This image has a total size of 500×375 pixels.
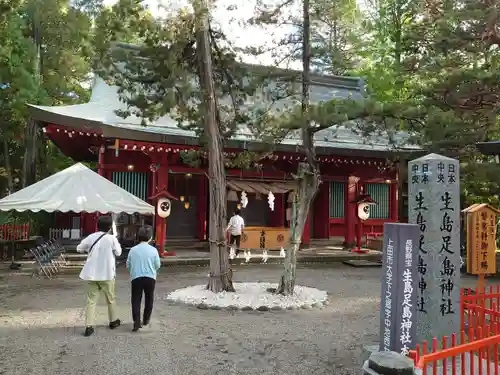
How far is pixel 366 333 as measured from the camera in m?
6.43

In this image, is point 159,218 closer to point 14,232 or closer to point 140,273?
point 14,232

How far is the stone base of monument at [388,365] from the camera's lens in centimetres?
301

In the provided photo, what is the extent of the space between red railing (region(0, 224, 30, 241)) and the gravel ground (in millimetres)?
5916

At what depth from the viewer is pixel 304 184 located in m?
8.73

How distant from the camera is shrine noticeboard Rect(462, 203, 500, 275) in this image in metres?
Answer: 7.73

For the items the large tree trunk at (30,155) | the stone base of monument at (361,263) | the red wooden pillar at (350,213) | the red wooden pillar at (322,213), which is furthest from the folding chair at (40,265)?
the red wooden pillar at (322,213)

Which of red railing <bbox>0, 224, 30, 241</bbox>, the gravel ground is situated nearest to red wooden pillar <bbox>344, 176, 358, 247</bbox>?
the gravel ground

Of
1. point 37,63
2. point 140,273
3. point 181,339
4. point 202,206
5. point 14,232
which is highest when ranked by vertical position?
point 37,63

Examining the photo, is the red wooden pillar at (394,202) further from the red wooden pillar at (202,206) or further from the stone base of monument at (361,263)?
the red wooden pillar at (202,206)

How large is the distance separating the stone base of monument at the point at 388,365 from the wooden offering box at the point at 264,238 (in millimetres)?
12058

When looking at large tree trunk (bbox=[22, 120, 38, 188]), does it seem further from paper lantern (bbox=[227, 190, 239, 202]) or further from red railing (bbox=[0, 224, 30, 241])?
paper lantern (bbox=[227, 190, 239, 202])

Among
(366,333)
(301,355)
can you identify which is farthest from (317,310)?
(301,355)

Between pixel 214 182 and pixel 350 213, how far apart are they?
947 centimetres

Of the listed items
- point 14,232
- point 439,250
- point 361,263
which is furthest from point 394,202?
point 14,232
